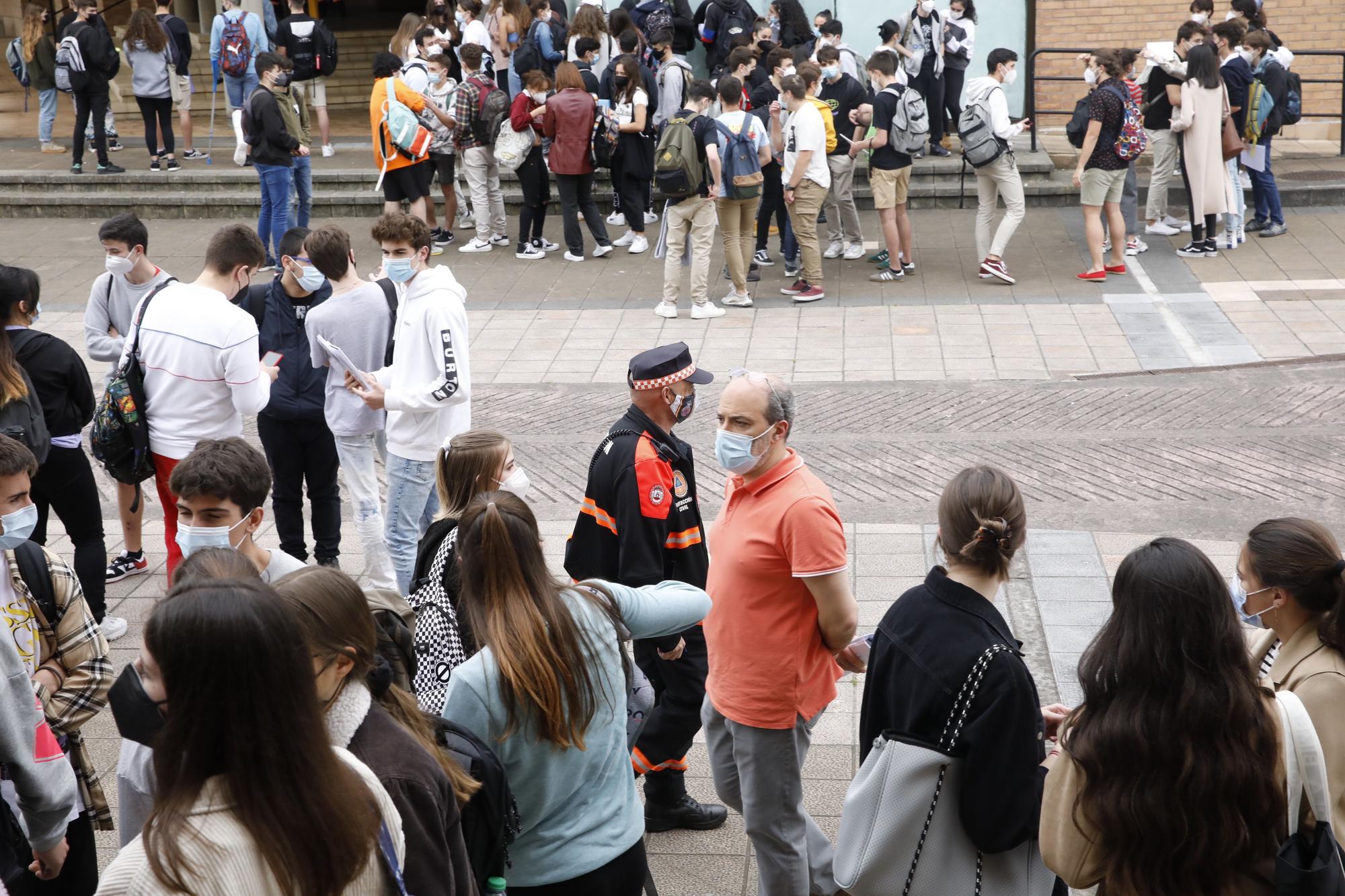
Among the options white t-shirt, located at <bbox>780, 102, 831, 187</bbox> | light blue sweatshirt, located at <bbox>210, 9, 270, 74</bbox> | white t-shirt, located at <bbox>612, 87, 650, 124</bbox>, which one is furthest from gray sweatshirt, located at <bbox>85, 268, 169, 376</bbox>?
light blue sweatshirt, located at <bbox>210, 9, 270, 74</bbox>

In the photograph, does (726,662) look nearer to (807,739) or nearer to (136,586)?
(807,739)

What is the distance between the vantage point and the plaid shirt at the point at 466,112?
13477 millimetres

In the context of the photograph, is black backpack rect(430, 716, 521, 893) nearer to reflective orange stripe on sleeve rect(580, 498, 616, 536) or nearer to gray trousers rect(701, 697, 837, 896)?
gray trousers rect(701, 697, 837, 896)

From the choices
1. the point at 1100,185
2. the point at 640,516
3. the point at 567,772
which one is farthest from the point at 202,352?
the point at 1100,185

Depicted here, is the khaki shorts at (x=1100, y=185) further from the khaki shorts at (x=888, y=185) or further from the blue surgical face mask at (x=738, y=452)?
the blue surgical face mask at (x=738, y=452)

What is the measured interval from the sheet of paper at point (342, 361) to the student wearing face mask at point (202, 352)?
30 centimetres

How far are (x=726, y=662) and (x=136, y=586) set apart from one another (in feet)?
13.9

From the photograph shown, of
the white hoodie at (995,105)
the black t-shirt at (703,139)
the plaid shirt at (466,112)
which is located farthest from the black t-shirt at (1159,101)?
the plaid shirt at (466,112)

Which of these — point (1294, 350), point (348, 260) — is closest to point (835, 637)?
point (348, 260)

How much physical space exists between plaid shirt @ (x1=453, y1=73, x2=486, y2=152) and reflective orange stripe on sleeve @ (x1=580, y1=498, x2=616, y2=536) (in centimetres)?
963

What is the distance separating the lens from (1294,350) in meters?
10.4

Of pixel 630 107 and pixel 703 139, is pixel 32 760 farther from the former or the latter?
pixel 630 107

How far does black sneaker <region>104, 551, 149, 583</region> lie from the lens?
23.5ft

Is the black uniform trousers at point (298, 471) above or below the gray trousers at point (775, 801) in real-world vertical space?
above
